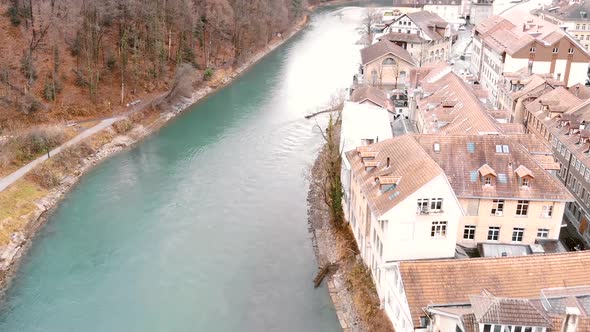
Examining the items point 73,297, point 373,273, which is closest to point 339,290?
point 373,273

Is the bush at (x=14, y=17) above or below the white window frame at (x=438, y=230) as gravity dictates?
above

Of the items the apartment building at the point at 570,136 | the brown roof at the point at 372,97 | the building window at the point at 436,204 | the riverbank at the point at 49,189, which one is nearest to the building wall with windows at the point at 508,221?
the building window at the point at 436,204

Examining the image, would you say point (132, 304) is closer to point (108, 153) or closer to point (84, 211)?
point (84, 211)

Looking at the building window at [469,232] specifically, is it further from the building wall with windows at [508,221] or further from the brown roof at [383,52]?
the brown roof at [383,52]

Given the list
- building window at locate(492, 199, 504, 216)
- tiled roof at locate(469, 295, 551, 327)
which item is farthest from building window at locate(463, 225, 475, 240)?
tiled roof at locate(469, 295, 551, 327)

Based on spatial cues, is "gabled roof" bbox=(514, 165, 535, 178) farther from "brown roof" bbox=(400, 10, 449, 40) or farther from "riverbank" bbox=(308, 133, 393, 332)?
"brown roof" bbox=(400, 10, 449, 40)

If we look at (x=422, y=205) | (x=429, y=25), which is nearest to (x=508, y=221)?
(x=422, y=205)
